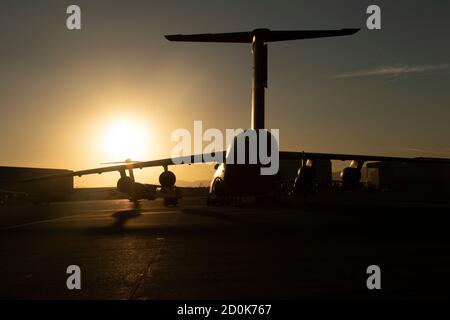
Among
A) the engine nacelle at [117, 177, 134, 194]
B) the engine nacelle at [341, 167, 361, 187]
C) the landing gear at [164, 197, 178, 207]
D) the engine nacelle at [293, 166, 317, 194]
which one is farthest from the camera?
the landing gear at [164, 197, 178, 207]

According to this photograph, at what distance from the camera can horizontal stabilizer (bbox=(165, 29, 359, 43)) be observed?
3210 cm

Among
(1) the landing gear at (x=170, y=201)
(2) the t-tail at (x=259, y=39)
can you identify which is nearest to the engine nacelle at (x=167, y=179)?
(2) the t-tail at (x=259, y=39)

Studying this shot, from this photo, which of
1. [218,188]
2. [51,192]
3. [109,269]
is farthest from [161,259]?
[51,192]

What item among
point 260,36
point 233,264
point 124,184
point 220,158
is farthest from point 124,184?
point 233,264

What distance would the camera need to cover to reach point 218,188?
35.3 meters

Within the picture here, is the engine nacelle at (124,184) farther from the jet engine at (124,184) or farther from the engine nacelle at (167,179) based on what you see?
the engine nacelle at (167,179)

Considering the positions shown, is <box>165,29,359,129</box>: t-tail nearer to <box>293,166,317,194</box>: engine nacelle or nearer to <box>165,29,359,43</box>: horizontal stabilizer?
<box>165,29,359,43</box>: horizontal stabilizer

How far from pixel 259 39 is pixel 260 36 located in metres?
0.27

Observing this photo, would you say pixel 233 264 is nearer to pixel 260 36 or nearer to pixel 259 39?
pixel 259 39

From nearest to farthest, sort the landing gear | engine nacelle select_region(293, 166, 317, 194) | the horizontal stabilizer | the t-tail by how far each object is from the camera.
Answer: the t-tail
the horizontal stabilizer
engine nacelle select_region(293, 166, 317, 194)
the landing gear

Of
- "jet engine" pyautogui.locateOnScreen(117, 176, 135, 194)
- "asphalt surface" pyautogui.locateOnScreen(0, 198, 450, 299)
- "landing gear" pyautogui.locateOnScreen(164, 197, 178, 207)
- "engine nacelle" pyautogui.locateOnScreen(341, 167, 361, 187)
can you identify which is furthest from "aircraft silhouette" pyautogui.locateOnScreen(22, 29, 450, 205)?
"asphalt surface" pyautogui.locateOnScreen(0, 198, 450, 299)

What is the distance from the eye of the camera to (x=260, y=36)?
34562 millimetres

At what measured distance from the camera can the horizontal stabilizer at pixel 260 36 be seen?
105 feet

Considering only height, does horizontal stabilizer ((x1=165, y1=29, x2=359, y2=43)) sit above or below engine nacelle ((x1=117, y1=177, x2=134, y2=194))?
above
